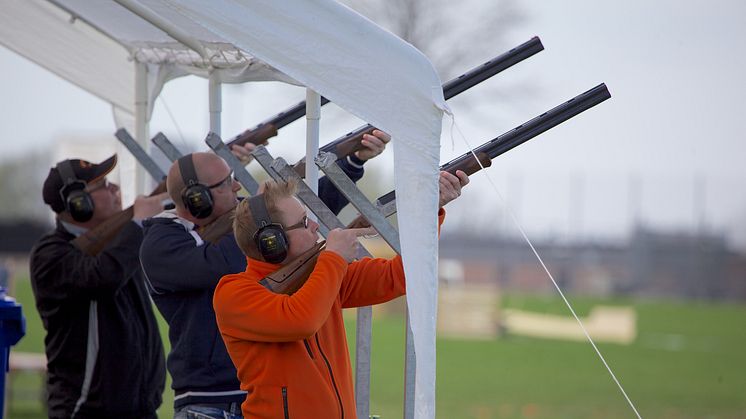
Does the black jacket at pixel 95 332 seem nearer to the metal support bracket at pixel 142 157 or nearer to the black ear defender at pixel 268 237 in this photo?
the metal support bracket at pixel 142 157

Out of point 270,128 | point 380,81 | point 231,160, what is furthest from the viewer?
point 270,128

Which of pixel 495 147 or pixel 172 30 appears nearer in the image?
pixel 495 147

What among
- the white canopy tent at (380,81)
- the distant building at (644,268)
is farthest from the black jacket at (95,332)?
the distant building at (644,268)

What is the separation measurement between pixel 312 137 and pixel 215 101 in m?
1.18

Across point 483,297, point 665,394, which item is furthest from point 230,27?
point 483,297

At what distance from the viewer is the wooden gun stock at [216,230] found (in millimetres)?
4688

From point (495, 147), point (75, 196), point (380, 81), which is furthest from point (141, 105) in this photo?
point (380, 81)

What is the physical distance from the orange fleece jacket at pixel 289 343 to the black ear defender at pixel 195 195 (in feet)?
2.84

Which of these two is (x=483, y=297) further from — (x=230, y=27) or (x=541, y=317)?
(x=230, y=27)

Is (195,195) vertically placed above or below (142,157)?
below

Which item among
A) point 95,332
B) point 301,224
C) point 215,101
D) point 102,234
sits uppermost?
point 215,101

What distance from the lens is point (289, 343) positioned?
12.2ft

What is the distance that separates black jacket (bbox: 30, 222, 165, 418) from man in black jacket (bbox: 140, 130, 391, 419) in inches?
21.4

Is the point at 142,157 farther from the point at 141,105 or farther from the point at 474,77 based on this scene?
the point at 474,77
